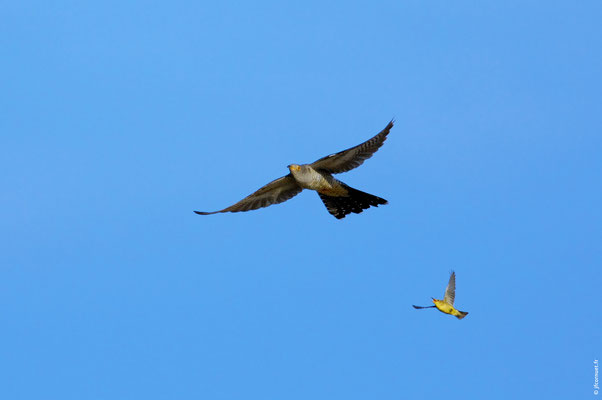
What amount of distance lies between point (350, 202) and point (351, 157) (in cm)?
148

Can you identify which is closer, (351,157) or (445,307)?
(351,157)

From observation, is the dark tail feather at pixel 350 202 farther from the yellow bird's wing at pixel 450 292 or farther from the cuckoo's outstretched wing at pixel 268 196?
the yellow bird's wing at pixel 450 292

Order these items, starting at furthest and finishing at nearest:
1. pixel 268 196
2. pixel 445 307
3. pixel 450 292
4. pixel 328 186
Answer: pixel 450 292, pixel 445 307, pixel 268 196, pixel 328 186

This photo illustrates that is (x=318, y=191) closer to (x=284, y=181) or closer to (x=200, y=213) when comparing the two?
(x=284, y=181)

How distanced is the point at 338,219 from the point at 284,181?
5.80 feet

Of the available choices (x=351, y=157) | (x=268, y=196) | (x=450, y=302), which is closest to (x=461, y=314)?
(x=450, y=302)

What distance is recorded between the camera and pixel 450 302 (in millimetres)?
26078

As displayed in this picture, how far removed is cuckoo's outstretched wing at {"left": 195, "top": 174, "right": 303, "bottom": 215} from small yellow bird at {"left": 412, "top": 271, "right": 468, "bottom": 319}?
506 cm

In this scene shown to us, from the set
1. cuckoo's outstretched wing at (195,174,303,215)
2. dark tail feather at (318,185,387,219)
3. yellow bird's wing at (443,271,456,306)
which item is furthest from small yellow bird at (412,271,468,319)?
cuckoo's outstretched wing at (195,174,303,215)

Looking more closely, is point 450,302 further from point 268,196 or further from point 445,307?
point 268,196

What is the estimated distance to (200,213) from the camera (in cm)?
2291

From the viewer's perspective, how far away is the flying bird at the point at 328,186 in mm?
22094

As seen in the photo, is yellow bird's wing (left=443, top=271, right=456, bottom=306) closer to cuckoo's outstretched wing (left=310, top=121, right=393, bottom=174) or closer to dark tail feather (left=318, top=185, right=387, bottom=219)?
dark tail feather (left=318, top=185, right=387, bottom=219)

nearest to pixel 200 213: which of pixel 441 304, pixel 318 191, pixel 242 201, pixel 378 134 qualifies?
pixel 242 201
